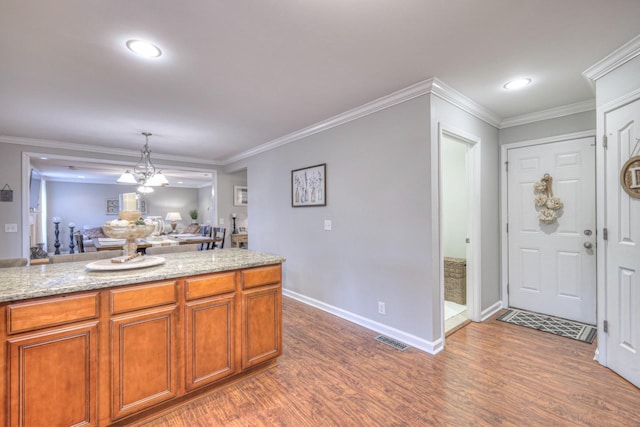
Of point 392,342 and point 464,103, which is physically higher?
point 464,103

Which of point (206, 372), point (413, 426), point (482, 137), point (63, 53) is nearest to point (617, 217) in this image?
point (482, 137)

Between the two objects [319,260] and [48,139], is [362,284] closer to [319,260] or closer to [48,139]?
[319,260]

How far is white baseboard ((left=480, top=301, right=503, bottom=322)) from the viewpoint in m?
3.34

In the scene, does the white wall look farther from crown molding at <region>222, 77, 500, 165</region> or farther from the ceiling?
the ceiling

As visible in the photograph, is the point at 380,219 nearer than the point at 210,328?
No

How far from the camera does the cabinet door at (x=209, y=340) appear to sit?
1922mm

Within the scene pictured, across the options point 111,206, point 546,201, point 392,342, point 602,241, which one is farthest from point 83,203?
point 602,241

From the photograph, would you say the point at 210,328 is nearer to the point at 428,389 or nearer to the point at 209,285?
the point at 209,285

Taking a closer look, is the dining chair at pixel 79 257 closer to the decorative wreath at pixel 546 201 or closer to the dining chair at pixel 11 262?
the dining chair at pixel 11 262

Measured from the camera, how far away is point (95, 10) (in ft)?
5.34

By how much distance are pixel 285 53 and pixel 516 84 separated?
2085 mm

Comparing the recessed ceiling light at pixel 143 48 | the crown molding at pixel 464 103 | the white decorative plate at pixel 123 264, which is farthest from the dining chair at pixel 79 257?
the crown molding at pixel 464 103

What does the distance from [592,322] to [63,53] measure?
5.32 m

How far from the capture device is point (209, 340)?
201 cm
